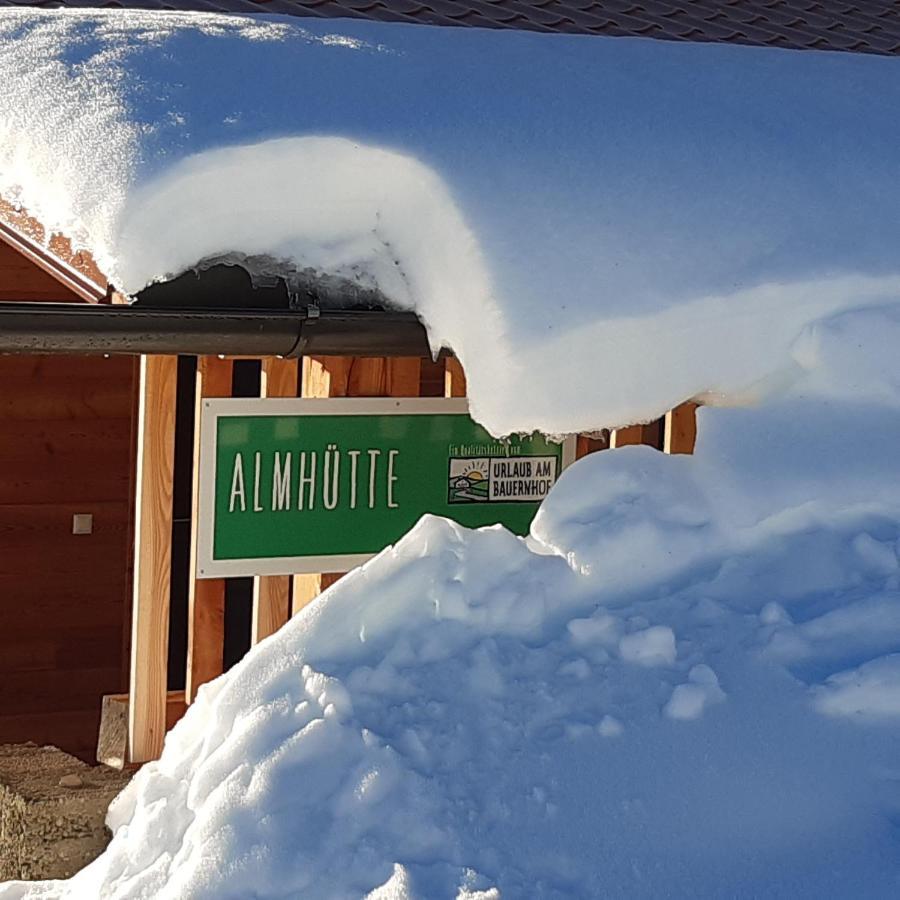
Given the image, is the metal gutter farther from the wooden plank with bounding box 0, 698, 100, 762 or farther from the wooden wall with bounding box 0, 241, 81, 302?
the wooden plank with bounding box 0, 698, 100, 762

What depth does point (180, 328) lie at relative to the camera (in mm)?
2633

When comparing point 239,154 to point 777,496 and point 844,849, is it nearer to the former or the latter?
point 777,496

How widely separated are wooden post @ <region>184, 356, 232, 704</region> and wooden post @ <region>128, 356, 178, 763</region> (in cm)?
9

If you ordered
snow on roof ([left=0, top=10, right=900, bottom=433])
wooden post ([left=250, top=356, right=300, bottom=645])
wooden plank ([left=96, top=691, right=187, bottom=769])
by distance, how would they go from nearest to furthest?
snow on roof ([left=0, top=10, right=900, bottom=433]) → wooden post ([left=250, top=356, right=300, bottom=645]) → wooden plank ([left=96, top=691, right=187, bottom=769])

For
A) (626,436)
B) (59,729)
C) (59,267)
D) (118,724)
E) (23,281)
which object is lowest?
(59,729)

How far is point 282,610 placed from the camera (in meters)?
4.55

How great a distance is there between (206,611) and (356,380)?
2.83 feet

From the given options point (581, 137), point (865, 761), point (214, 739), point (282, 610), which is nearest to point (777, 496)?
point (865, 761)

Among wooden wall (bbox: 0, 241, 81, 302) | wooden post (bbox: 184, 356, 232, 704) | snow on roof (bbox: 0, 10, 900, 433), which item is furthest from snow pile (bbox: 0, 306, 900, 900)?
wooden wall (bbox: 0, 241, 81, 302)

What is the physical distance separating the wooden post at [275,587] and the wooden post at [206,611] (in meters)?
0.11

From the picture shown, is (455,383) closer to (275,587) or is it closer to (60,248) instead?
(275,587)

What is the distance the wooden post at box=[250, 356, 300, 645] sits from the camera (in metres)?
4.45

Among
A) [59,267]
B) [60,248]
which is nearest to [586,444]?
[59,267]

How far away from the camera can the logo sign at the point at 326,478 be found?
4.17 metres
